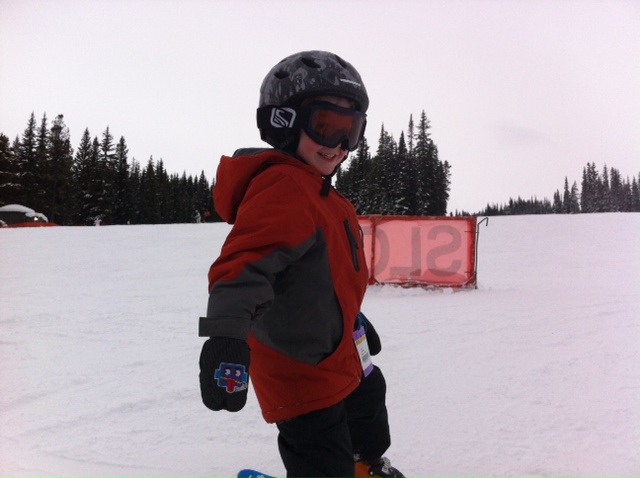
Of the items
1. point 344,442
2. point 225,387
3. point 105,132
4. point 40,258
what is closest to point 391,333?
point 344,442

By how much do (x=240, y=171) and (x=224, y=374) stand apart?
2.56ft

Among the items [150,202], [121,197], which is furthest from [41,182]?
[150,202]

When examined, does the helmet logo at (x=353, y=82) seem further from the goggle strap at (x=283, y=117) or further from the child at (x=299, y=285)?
the goggle strap at (x=283, y=117)

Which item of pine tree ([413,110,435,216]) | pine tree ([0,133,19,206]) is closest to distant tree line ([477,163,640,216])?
pine tree ([413,110,435,216])

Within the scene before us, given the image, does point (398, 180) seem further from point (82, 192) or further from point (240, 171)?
point (240, 171)

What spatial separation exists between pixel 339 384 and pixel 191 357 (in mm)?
3298

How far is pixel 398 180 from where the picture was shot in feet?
194

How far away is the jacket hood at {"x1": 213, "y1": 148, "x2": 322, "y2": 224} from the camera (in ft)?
5.53

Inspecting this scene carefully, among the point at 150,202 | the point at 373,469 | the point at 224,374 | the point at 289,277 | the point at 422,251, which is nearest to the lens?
the point at 224,374

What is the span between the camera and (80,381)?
3896mm

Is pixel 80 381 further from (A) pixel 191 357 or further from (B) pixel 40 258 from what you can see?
(B) pixel 40 258

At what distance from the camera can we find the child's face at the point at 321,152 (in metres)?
1.86

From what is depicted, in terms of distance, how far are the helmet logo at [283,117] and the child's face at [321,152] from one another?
0.22ft

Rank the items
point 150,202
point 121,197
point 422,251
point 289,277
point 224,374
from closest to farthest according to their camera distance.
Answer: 1. point 224,374
2. point 289,277
3. point 422,251
4. point 121,197
5. point 150,202
